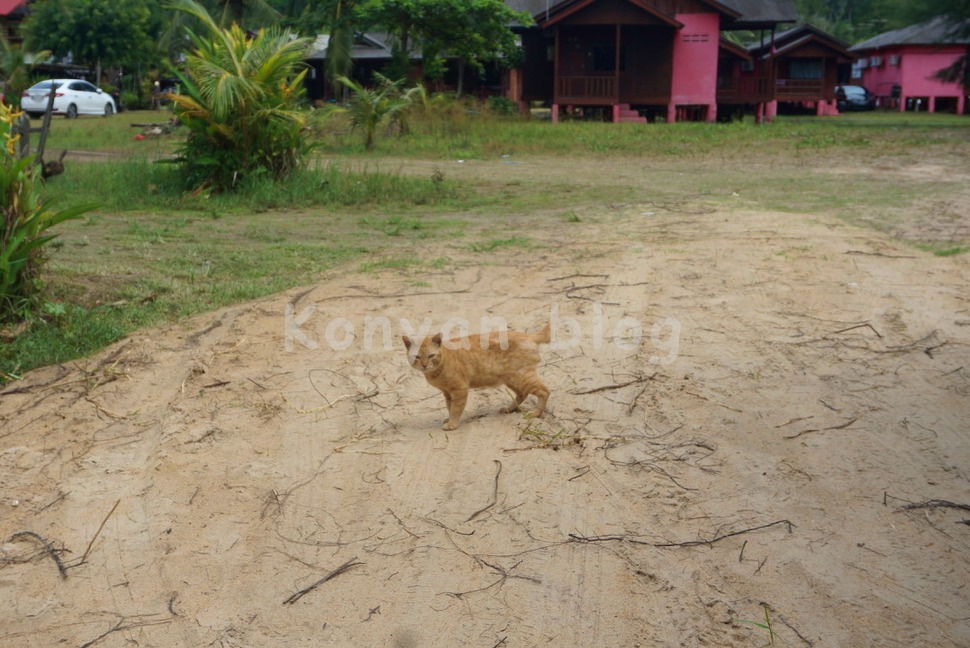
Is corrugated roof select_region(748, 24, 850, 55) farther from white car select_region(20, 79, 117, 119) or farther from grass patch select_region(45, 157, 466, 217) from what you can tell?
grass patch select_region(45, 157, 466, 217)

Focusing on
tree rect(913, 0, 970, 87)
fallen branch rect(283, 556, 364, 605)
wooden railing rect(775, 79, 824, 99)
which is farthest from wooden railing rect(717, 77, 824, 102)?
fallen branch rect(283, 556, 364, 605)

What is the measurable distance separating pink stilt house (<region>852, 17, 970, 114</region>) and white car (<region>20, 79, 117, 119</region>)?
29.6 metres

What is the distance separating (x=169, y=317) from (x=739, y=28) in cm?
3005

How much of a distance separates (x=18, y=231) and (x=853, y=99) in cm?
4183

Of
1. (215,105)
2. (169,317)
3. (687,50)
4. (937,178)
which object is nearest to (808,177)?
(937,178)

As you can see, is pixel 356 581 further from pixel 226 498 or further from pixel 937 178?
pixel 937 178

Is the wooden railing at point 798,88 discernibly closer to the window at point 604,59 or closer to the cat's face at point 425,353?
the window at point 604,59

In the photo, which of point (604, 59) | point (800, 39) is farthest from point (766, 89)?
point (800, 39)

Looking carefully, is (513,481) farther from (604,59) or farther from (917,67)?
(917,67)

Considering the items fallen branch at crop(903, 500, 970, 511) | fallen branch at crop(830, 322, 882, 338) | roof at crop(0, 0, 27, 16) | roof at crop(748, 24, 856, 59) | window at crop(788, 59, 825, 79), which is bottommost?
fallen branch at crop(903, 500, 970, 511)

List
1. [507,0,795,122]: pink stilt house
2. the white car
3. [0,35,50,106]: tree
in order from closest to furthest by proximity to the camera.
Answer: [0,35,50,106]: tree < [507,0,795,122]: pink stilt house < the white car

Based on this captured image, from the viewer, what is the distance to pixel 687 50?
31562 millimetres

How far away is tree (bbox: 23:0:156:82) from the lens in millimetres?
39031

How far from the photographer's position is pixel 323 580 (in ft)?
13.8
